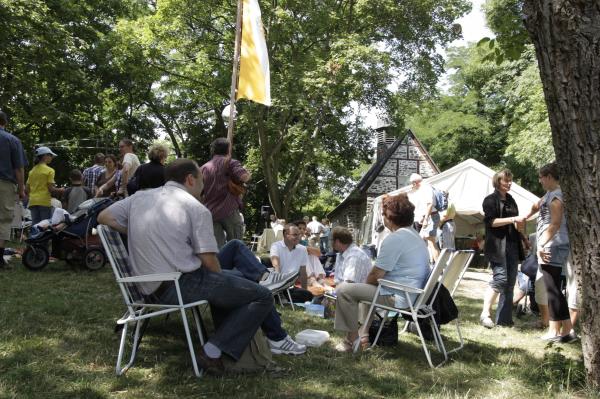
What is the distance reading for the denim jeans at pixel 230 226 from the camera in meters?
6.07

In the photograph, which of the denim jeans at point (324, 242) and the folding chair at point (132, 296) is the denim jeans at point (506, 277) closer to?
the folding chair at point (132, 296)

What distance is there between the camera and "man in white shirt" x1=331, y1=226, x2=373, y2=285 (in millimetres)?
5434

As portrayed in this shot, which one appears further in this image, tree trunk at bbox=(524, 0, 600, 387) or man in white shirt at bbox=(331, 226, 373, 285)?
man in white shirt at bbox=(331, 226, 373, 285)

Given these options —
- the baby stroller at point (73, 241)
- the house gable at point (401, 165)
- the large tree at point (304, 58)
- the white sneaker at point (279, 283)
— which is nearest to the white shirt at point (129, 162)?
the baby stroller at point (73, 241)

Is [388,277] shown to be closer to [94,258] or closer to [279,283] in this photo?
[279,283]

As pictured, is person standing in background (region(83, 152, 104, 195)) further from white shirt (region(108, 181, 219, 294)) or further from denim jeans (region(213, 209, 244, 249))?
white shirt (region(108, 181, 219, 294))

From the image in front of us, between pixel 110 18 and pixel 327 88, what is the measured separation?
11.9 meters

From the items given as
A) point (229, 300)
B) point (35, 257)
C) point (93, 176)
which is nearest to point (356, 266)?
point (229, 300)

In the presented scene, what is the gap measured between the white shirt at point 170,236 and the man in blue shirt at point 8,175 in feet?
14.0

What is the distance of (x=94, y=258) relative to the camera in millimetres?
7504

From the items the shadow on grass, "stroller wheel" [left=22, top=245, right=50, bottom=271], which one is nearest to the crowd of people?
the shadow on grass

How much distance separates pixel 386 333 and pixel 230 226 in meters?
2.26

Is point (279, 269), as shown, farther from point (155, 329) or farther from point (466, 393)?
point (466, 393)

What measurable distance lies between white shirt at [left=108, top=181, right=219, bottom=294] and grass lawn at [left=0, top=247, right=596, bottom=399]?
67 centimetres
